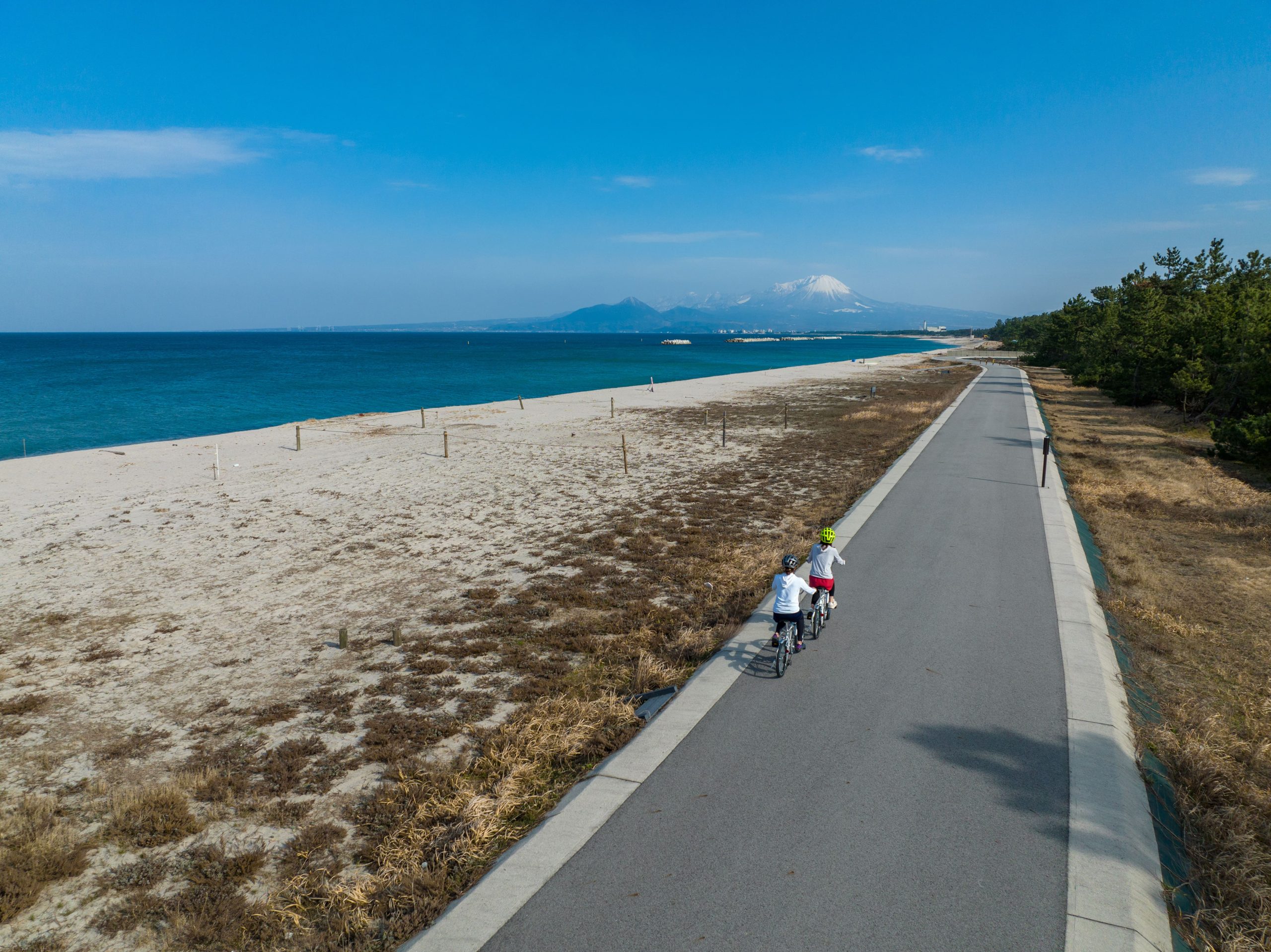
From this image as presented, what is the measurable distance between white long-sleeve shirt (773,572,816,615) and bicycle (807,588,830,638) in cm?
95

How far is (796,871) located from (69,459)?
3425cm

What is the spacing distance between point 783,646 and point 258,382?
82.3 m

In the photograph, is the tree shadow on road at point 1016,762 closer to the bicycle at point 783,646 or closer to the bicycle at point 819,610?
the bicycle at point 783,646

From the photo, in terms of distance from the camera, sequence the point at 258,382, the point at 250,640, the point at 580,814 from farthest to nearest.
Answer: the point at 258,382, the point at 250,640, the point at 580,814

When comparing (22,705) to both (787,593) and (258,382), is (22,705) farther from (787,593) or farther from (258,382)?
(258,382)

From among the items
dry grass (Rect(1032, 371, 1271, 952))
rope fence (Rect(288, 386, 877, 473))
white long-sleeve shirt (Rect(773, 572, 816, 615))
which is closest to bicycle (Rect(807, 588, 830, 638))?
white long-sleeve shirt (Rect(773, 572, 816, 615))

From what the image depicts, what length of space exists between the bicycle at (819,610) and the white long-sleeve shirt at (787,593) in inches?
37.5

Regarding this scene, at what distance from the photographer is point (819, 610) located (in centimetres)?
921

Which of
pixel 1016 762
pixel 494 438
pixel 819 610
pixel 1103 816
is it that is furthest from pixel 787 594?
pixel 494 438

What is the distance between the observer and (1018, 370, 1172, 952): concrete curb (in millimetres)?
4633

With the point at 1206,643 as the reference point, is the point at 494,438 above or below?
above

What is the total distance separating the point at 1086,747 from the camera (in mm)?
6664

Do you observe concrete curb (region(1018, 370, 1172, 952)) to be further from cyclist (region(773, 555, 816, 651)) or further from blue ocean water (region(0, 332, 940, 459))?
blue ocean water (region(0, 332, 940, 459))

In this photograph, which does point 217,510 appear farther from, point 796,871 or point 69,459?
point 796,871
